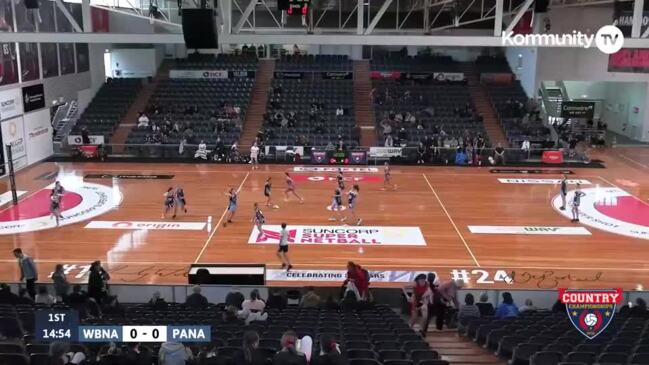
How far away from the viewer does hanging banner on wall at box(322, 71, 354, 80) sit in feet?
134

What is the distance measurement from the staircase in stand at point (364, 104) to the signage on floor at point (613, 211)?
40.0 ft

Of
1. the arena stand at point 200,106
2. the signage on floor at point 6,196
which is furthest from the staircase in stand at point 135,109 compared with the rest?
the signage on floor at point 6,196

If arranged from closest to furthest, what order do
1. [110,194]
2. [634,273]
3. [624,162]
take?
[634,273] → [110,194] → [624,162]

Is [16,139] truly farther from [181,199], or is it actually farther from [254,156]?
[181,199]

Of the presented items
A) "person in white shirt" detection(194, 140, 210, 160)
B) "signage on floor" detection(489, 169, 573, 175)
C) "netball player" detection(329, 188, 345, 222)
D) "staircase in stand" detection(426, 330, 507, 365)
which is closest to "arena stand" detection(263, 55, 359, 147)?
"person in white shirt" detection(194, 140, 210, 160)

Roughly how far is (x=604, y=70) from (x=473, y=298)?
2906 cm

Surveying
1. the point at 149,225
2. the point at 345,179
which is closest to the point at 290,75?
the point at 345,179

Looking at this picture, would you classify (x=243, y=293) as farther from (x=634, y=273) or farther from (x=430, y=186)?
(x=430, y=186)

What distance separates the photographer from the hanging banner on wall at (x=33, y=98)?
29.6 m

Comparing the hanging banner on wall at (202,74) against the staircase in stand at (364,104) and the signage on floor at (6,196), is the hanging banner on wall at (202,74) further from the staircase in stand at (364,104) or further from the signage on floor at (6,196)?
the signage on floor at (6,196)

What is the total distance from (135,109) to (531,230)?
2525cm

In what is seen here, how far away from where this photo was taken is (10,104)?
92.4 ft

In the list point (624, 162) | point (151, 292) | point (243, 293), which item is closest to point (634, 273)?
point (243, 293)

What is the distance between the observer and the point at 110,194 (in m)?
25.0
